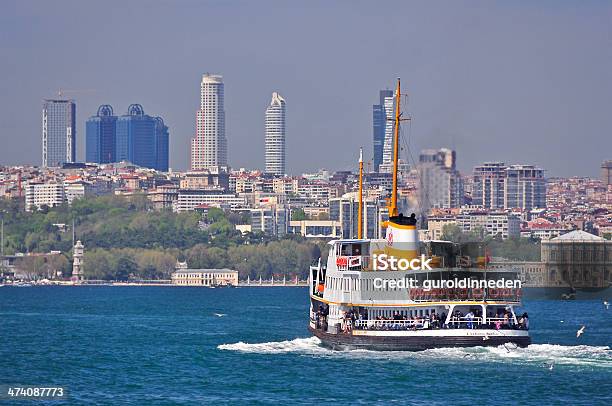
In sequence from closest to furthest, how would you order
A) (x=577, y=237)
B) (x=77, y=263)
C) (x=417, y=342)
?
(x=417, y=342)
(x=577, y=237)
(x=77, y=263)

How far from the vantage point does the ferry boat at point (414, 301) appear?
165 feet

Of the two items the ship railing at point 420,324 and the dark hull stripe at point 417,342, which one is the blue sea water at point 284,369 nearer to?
the dark hull stripe at point 417,342

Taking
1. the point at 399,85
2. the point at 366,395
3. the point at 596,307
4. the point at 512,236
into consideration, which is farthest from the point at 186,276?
the point at 366,395

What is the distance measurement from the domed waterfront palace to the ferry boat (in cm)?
7557

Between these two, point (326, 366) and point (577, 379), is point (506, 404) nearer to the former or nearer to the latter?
point (577, 379)

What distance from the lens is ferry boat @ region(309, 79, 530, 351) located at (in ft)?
165

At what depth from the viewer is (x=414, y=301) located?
2016 inches

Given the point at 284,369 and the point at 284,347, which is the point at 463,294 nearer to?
the point at 284,369

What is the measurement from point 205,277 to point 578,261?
46.1 m

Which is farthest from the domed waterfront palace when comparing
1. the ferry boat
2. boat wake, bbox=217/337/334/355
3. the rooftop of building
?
the ferry boat

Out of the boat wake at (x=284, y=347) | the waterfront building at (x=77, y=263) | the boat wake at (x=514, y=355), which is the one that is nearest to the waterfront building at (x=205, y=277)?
the waterfront building at (x=77, y=263)

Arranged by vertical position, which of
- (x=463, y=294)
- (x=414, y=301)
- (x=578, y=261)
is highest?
(x=463, y=294)

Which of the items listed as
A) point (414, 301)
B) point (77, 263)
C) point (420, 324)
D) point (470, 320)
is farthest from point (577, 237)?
point (470, 320)

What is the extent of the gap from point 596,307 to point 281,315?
18.9 metres
